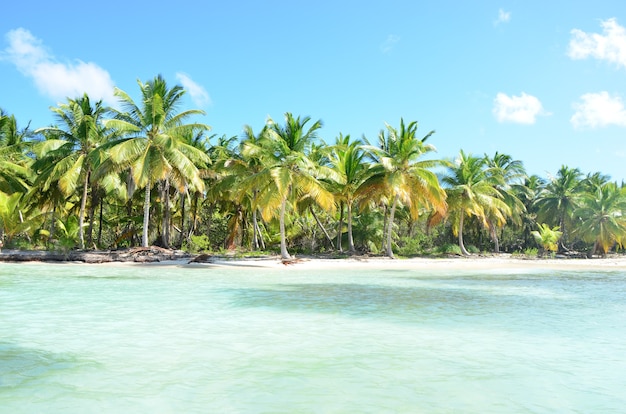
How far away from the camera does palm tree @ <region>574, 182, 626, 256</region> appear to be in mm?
33844

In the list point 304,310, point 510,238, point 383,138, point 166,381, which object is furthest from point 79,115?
point 510,238

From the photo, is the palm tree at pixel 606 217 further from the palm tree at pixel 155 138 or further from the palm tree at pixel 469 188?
the palm tree at pixel 155 138

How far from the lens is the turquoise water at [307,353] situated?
14.5 feet

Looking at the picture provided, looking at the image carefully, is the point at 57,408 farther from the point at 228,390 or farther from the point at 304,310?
the point at 304,310

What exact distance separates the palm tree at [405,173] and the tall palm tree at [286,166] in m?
3.51

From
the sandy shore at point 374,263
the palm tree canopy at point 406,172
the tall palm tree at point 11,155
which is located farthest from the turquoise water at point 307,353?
the tall palm tree at point 11,155

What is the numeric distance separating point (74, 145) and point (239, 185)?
10119mm

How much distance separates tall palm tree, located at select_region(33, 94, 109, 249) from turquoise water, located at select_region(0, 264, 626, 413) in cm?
1469

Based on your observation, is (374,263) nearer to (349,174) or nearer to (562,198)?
(349,174)

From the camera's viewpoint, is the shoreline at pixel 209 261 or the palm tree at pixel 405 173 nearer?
the shoreline at pixel 209 261

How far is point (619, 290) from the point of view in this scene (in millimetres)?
14086

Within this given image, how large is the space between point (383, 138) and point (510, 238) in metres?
18.3

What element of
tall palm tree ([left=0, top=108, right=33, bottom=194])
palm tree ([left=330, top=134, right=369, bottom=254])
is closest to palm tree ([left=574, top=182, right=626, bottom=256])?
palm tree ([left=330, top=134, right=369, bottom=254])

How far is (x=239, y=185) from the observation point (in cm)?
2375
